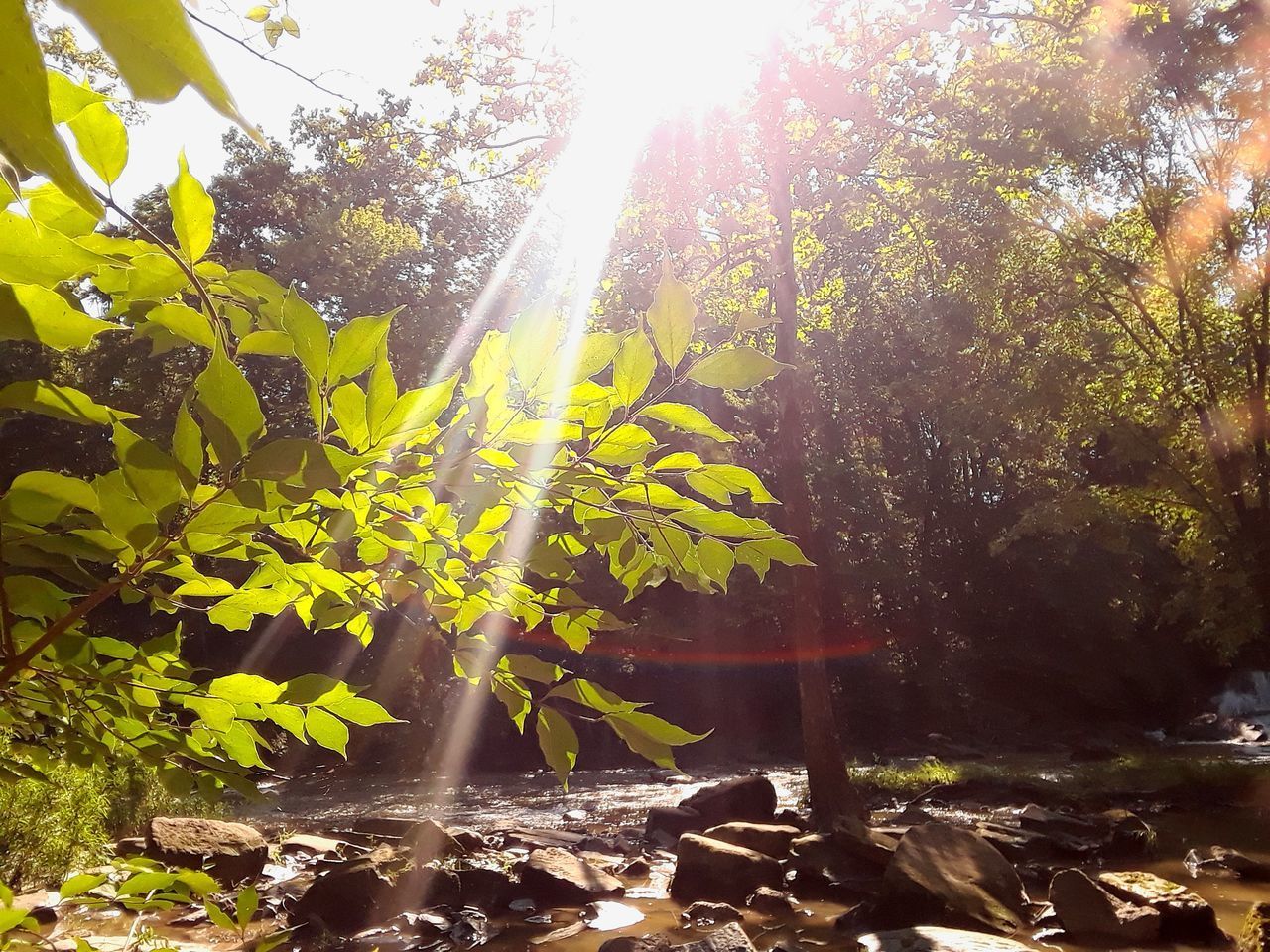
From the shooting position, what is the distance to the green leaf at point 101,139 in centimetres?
55

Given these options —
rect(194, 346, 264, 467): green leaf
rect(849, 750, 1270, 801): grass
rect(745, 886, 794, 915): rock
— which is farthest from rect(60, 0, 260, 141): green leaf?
rect(849, 750, 1270, 801): grass

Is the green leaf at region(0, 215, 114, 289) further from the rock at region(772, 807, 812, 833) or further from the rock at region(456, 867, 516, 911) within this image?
the rock at region(772, 807, 812, 833)

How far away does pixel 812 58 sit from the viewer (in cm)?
1177

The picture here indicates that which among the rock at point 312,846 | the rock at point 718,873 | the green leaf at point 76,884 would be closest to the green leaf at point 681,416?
the green leaf at point 76,884

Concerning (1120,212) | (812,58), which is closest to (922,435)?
(1120,212)

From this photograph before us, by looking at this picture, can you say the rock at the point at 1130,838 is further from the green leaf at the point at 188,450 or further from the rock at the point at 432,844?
the green leaf at the point at 188,450

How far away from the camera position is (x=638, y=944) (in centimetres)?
591

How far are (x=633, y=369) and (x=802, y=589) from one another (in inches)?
437

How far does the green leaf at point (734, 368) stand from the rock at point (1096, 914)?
7.16 metres

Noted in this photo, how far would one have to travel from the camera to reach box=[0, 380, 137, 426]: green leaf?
495mm

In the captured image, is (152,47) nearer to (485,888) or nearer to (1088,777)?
(485,888)

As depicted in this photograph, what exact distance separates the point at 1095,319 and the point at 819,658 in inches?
350

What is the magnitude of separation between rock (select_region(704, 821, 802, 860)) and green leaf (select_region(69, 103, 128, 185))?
9.36 metres

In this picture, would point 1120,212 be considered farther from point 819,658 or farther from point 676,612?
point 676,612
